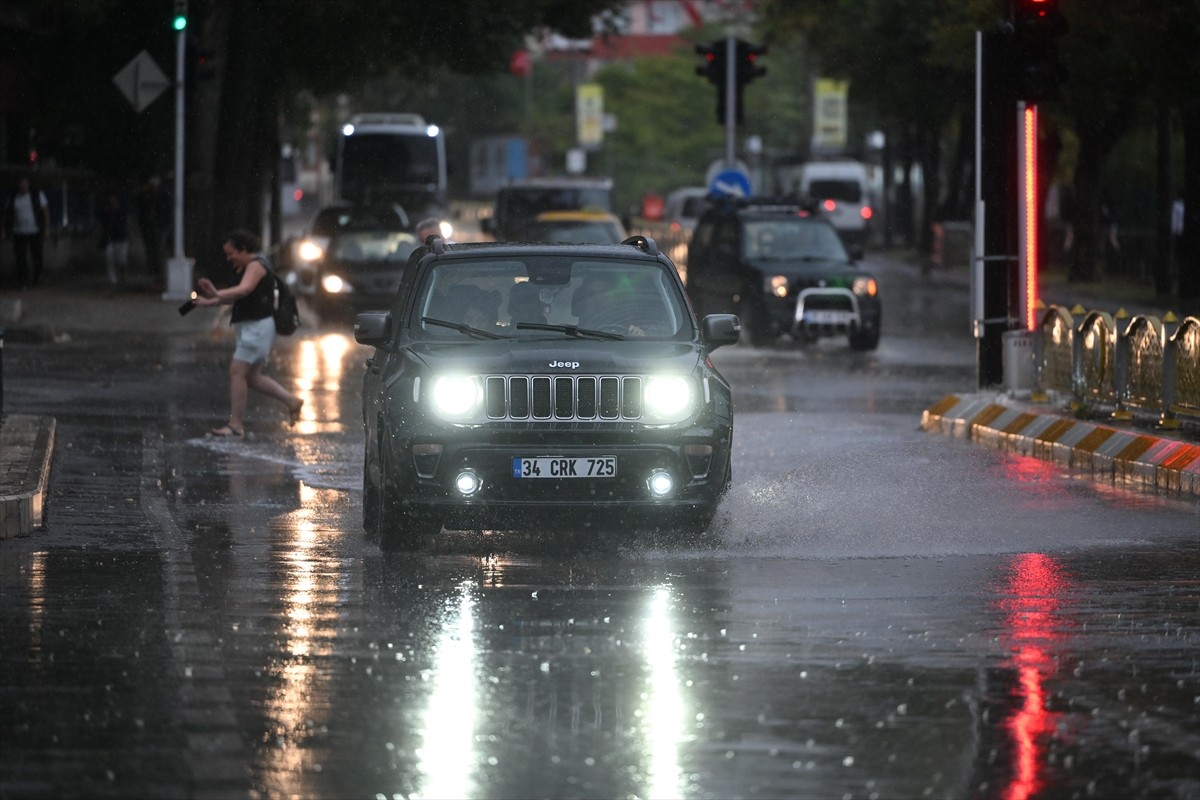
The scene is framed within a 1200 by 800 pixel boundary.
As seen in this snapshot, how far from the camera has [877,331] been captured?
2906 cm

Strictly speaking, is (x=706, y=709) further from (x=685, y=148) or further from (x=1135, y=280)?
(x=685, y=148)

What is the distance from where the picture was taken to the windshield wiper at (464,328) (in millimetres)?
12312

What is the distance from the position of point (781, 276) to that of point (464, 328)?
1702 cm

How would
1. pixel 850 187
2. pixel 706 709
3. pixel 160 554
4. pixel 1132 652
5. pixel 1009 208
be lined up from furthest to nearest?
pixel 850 187
pixel 1009 208
pixel 160 554
pixel 1132 652
pixel 706 709

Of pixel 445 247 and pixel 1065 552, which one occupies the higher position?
pixel 445 247

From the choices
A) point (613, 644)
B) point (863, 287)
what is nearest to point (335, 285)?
point (863, 287)

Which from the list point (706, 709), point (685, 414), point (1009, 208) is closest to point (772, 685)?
point (706, 709)

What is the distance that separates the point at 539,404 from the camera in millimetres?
11820

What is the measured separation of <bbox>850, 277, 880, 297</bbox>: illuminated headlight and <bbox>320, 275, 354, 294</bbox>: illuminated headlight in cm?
744

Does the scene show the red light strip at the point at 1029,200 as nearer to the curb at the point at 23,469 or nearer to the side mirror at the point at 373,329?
the curb at the point at 23,469

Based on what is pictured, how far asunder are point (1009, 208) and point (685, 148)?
3403 inches

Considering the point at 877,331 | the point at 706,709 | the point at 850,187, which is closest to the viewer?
the point at 706,709

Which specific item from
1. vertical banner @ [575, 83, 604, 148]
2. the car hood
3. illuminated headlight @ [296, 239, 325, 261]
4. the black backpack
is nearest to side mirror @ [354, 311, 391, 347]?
the car hood

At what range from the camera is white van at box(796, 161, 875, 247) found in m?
71.9
